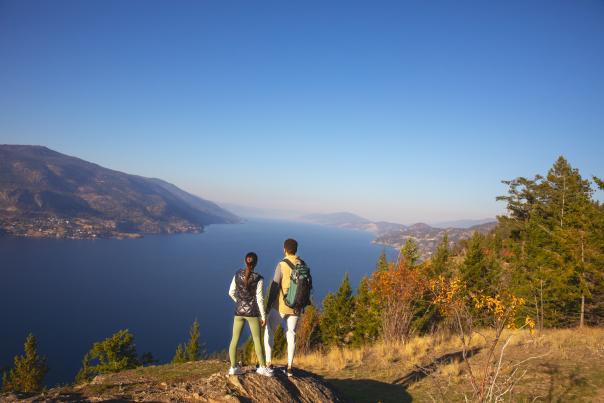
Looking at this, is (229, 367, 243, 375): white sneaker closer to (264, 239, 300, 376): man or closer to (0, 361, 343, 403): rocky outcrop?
(0, 361, 343, 403): rocky outcrop

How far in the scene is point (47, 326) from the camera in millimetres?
67688

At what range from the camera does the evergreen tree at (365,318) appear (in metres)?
32.6

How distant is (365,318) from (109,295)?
81722 mm

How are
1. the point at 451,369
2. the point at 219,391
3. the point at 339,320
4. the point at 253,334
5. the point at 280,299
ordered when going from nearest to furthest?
the point at 219,391, the point at 253,334, the point at 280,299, the point at 451,369, the point at 339,320

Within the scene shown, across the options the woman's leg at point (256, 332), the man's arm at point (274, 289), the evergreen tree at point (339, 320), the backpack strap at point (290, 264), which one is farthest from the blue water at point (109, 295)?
the backpack strap at point (290, 264)

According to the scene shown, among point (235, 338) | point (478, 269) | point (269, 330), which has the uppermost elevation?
point (269, 330)

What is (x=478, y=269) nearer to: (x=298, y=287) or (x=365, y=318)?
(x=365, y=318)

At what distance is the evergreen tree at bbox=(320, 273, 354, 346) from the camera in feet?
122

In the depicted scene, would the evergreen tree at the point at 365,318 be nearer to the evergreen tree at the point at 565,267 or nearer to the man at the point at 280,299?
the evergreen tree at the point at 565,267

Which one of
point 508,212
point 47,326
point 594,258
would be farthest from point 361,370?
point 47,326

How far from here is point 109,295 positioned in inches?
3529

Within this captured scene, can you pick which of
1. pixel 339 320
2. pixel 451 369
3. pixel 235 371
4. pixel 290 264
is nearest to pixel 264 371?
pixel 235 371

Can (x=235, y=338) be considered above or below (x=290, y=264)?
below

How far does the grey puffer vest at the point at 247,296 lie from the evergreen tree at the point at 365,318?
28.6 m
